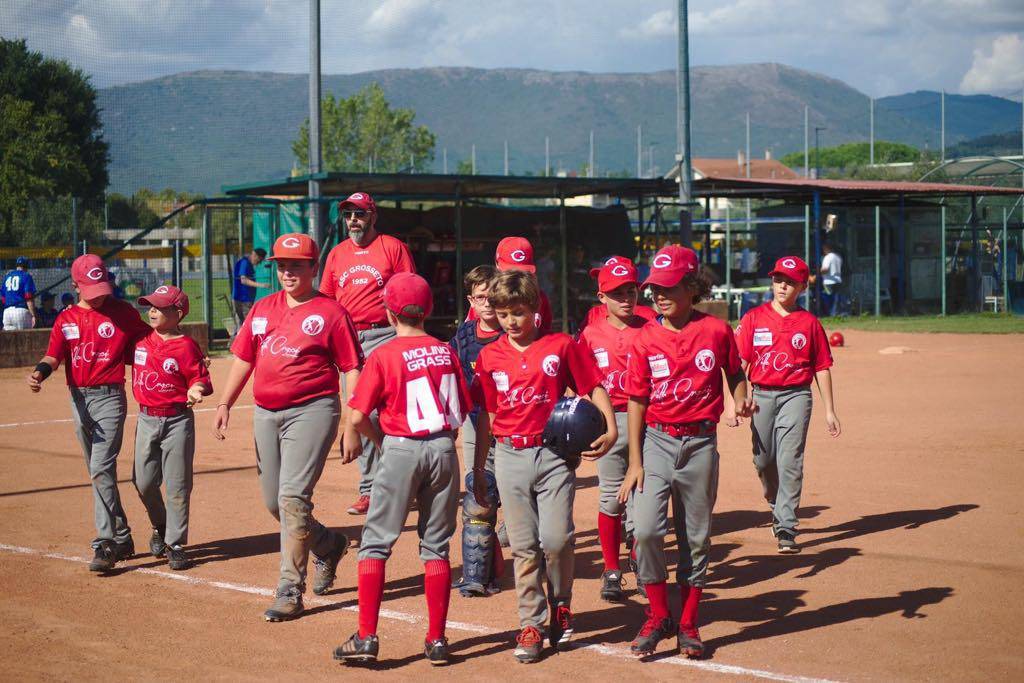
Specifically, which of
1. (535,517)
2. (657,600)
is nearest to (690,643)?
(657,600)

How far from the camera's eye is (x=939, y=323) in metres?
27.2

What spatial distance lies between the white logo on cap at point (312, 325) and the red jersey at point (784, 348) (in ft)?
9.71

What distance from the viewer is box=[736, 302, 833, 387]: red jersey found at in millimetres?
8008

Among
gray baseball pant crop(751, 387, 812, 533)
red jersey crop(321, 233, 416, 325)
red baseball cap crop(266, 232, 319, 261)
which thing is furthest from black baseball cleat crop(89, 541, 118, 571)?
gray baseball pant crop(751, 387, 812, 533)

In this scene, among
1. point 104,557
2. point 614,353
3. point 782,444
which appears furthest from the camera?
point 782,444

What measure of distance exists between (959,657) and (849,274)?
999 inches

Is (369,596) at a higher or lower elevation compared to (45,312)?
lower

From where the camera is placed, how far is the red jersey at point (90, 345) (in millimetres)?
7621

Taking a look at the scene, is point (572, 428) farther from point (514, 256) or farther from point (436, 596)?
point (514, 256)

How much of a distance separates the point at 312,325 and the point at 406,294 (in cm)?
101

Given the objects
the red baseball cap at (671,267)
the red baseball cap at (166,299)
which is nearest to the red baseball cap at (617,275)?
the red baseball cap at (671,267)

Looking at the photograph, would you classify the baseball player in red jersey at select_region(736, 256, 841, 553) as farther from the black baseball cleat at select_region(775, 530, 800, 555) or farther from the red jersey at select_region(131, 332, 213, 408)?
the red jersey at select_region(131, 332, 213, 408)

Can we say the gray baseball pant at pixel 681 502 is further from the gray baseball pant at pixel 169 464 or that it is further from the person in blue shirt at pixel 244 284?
the person in blue shirt at pixel 244 284

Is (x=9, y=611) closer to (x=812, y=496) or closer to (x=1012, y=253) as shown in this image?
(x=812, y=496)
